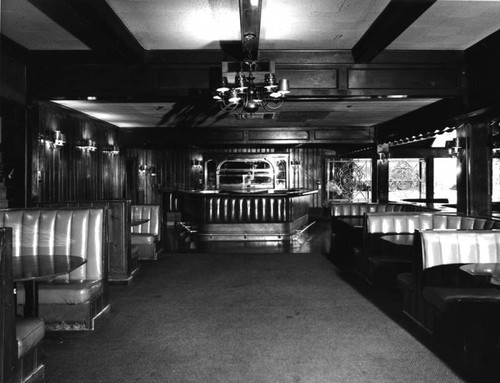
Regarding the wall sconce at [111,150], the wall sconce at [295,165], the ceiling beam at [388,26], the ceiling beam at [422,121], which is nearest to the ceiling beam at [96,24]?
the ceiling beam at [388,26]

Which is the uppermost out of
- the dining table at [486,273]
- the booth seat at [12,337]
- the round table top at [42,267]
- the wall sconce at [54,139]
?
the wall sconce at [54,139]

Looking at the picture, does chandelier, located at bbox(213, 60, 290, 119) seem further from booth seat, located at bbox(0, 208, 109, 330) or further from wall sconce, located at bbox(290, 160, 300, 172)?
wall sconce, located at bbox(290, 160, 300, 172)

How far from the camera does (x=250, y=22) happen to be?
14.1 ft

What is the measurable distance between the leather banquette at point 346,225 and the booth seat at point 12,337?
5002 mm

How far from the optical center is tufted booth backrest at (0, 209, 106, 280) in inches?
167

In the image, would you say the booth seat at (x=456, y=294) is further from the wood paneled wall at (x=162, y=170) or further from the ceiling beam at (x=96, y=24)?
the wood paneled wall at (x=162, y=170)

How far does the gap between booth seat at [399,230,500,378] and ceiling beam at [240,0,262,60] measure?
2.57 m

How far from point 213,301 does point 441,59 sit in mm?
4645

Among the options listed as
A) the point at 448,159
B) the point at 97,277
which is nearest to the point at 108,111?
the point at 97,277

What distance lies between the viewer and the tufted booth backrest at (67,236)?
4234 millimetres

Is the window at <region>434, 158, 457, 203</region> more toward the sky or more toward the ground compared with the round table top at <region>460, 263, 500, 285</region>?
more toward the sky

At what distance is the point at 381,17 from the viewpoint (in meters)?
4.71

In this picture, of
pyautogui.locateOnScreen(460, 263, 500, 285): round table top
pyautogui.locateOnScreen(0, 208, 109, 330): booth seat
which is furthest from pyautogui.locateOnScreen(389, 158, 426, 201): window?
pyautogui.locateOnScreen(0, 208, 109, 330): booth seat

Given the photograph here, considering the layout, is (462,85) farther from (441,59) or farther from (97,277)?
(97,277)
